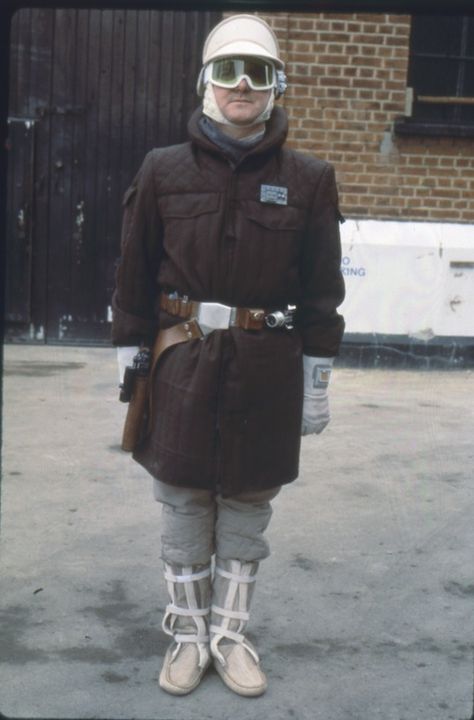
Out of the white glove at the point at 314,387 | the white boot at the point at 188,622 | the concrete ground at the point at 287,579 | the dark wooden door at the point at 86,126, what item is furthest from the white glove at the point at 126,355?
the dark wooden door at the point at 86,126

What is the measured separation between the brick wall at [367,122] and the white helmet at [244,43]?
5.19 m

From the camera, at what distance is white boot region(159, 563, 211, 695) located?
3340mm

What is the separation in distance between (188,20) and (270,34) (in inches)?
230

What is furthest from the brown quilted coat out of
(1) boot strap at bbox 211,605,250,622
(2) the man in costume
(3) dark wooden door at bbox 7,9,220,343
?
(3) dark wooden door at bbox 7,9,220,343

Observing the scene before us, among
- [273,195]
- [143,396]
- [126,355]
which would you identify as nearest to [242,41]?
[273,195]

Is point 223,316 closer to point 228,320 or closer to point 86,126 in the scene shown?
point 228,320

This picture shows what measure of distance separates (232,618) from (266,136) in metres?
1.56

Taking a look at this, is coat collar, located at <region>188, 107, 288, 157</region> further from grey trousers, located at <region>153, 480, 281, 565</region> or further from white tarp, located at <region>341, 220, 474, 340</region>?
white tarp, located at <region>341, 220, 474, 340</region>

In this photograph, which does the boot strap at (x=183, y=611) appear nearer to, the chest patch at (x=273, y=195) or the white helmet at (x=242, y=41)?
the chest patch at (x=273, y=195)

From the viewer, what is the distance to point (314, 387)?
339 cm

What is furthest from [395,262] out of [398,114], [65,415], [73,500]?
[73,500]

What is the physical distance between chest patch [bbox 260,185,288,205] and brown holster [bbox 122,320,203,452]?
1.55ft

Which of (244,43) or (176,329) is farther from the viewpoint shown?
(176,329)

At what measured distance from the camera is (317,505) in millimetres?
5180
